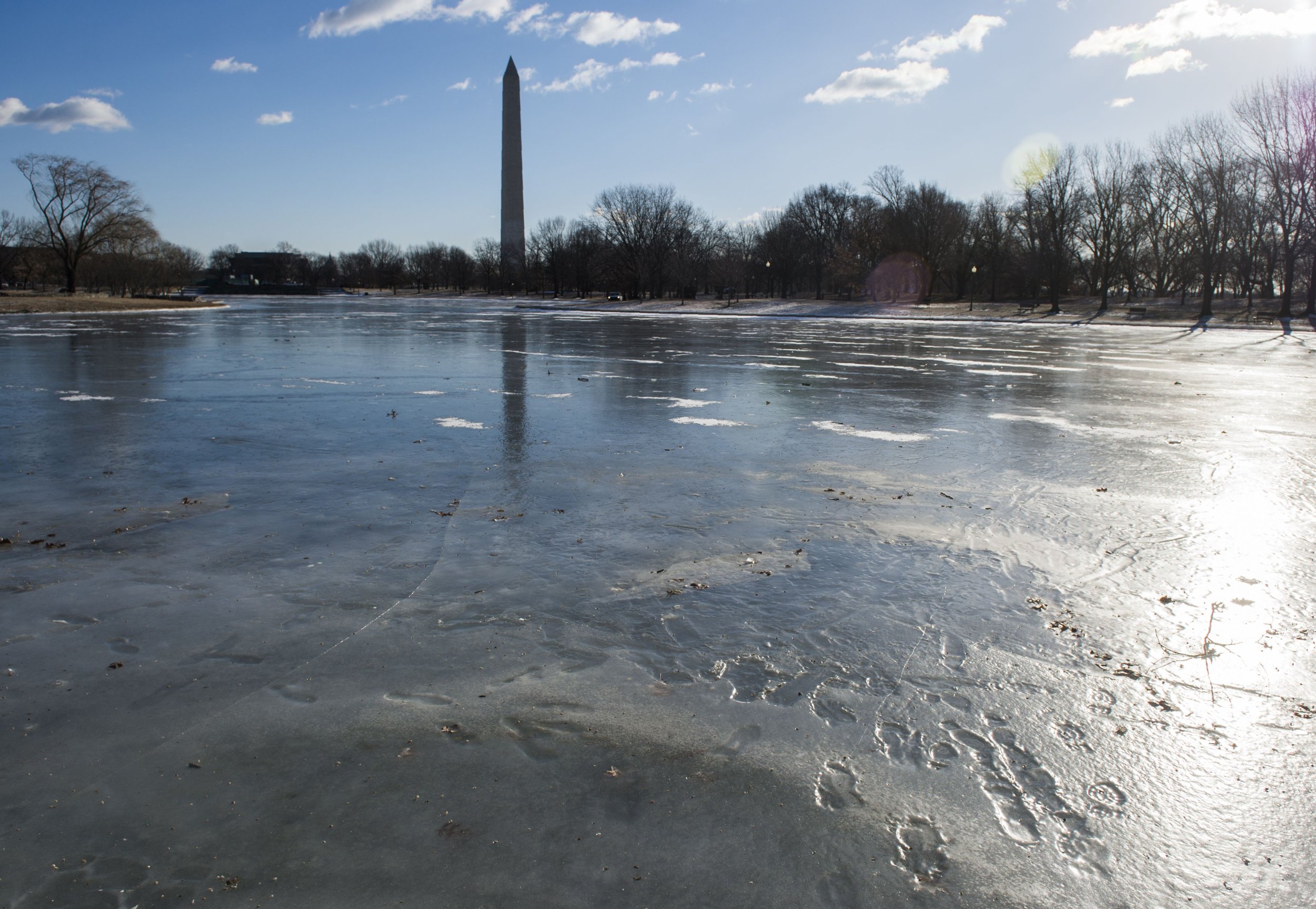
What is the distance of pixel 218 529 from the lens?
5.61 metres

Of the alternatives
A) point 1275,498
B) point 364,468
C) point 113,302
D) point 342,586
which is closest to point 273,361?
point 364,468

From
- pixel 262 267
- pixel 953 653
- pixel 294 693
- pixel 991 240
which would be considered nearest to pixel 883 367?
pixel 953 653

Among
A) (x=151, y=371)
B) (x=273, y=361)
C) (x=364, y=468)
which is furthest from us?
(x=273, y=361)

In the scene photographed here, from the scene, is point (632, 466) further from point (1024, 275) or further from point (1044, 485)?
point (1024, 275)

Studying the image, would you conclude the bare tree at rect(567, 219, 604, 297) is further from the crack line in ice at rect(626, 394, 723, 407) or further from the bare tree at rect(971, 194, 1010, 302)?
the crack line in ice at rect(626, 394, 723, 407)

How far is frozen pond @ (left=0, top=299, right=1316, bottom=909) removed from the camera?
8.14 ft

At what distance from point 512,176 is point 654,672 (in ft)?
289

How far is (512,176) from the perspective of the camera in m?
85.6

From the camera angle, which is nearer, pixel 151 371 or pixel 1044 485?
pixel 1044 485

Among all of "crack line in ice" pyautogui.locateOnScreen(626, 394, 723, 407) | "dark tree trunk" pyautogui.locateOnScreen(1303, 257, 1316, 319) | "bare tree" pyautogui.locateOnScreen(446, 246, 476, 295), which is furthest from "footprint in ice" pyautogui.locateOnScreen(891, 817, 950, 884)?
"bare tree" pyautogui.locateOnScreen(446, 246, 476, 295)

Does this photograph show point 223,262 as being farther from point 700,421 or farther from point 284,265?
point 700,421

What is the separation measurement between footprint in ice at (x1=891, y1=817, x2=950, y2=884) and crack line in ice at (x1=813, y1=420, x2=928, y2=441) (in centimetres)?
670

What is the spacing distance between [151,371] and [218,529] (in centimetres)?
1158

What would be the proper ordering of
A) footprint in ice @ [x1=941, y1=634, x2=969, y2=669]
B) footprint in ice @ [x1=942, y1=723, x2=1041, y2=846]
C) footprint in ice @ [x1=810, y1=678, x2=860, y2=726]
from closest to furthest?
footprint in ice @ [x1=942, y1=723, x2=1041, y2=846] < footprint in ice @ [x1=810, y1=678, x2=860, y2=726] < footprint in ice @ [x1=941, y1=634, x2=969, y2=669]
